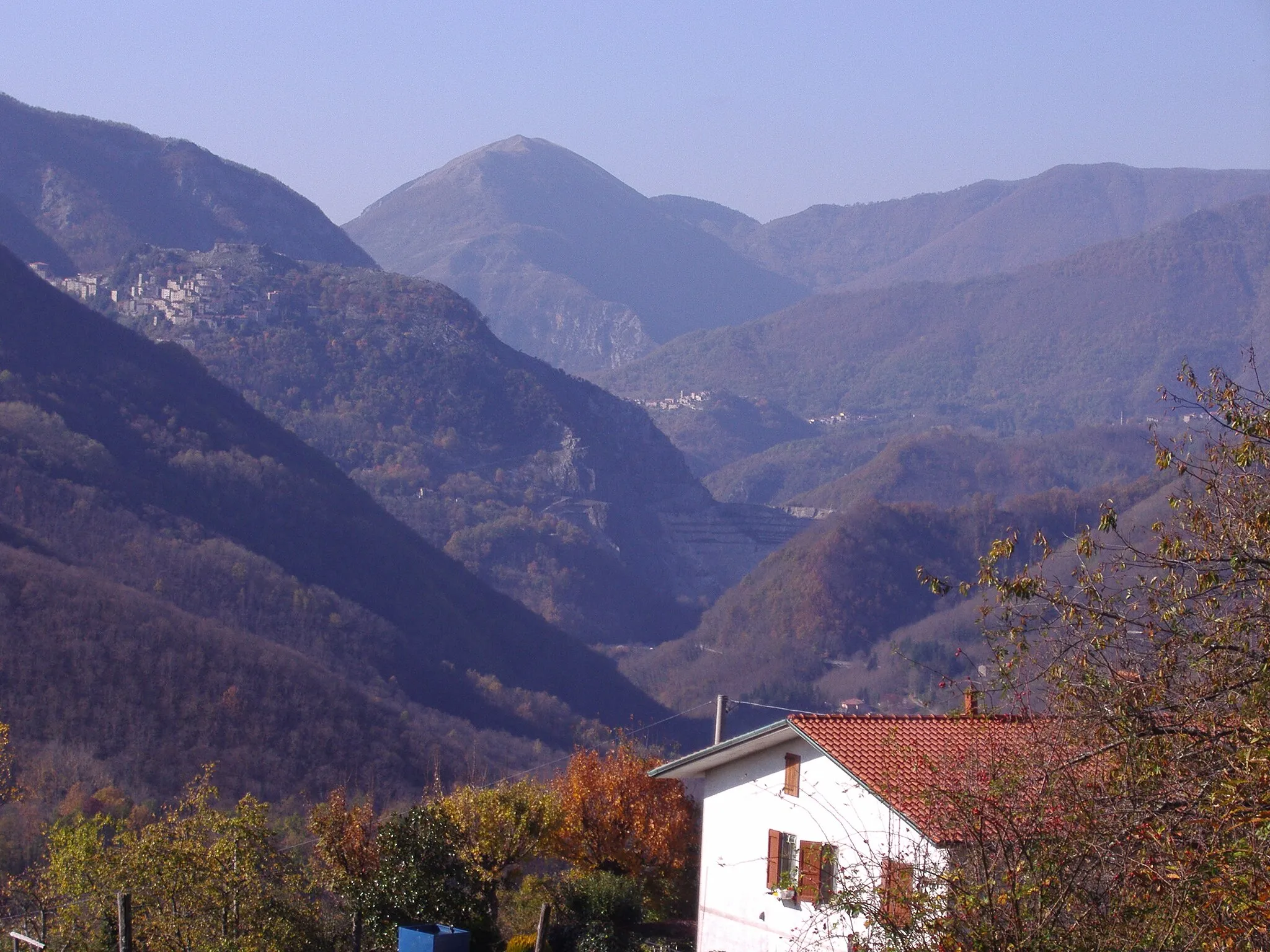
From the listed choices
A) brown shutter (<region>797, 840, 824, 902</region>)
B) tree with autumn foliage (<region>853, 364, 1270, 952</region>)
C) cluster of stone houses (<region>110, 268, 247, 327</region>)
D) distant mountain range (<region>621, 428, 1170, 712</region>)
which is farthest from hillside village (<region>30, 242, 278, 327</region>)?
tree with autumn foliage (<region>853, 364, 1270, 952</region>)

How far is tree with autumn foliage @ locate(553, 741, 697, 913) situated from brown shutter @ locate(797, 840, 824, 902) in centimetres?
998

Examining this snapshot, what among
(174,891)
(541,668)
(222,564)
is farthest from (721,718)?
(541,668)

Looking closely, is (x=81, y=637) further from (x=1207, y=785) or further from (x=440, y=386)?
(x=440, y=386)

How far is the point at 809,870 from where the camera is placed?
1794 cm

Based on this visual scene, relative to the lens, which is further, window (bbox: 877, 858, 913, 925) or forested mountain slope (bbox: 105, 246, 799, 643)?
forested mountain slope (bbox: 105, 246, 799, 643)

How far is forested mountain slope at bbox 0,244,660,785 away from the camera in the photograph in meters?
63.9

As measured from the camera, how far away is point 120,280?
18438cm

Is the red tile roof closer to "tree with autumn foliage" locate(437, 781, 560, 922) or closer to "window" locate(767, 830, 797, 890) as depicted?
"window" locate(767, 830, 797, 890)

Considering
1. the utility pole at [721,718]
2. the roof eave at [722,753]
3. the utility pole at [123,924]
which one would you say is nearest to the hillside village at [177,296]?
the utility pole at [721,718]

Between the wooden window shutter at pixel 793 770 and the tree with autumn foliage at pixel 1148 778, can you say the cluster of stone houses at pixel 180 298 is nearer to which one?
the wooden window shutter at pixel 793 770

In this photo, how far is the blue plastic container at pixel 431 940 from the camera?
2073cm

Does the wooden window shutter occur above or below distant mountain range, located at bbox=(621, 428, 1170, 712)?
below

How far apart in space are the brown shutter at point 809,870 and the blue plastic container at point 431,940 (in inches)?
208

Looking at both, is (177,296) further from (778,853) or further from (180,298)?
(778,853)
